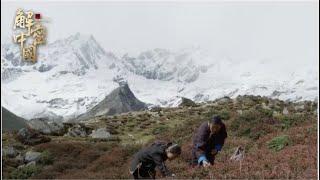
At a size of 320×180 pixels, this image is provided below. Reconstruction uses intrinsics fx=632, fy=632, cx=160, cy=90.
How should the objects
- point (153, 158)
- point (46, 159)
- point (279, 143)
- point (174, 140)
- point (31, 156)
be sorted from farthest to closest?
point (174, 140)
point (31, 156)
point (46, 159)
point (279, 143)
point (153, 158)

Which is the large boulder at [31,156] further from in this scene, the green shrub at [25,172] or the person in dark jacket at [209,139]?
the person in dark jacket at [209,139]

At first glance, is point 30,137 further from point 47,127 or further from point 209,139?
point 209,139

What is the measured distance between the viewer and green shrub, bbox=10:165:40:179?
25.4 m

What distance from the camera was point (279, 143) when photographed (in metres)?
21.7

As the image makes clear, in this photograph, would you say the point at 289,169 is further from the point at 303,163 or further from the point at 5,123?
the point at 5,123

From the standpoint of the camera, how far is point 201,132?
573 inches

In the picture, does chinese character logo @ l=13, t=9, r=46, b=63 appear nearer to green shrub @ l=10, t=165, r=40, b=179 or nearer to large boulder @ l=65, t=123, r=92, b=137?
green shrub @ l=10, t=165, r=40, b=179

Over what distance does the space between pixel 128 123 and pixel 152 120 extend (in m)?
1.68

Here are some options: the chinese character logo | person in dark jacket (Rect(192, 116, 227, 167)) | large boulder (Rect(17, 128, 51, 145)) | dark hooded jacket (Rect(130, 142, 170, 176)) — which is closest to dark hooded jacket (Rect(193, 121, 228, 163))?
person in dark jacket (Rect(192, 116, 227, 167))

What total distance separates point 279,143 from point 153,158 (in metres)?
9.95

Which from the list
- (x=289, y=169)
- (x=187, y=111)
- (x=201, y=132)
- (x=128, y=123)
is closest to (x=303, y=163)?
(x=289, y=169)

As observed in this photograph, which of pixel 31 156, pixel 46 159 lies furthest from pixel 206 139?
pixel 31 156

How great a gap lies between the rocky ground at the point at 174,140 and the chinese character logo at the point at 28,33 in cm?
502

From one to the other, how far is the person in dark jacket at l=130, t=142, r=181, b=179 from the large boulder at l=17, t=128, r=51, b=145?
20.3 m
